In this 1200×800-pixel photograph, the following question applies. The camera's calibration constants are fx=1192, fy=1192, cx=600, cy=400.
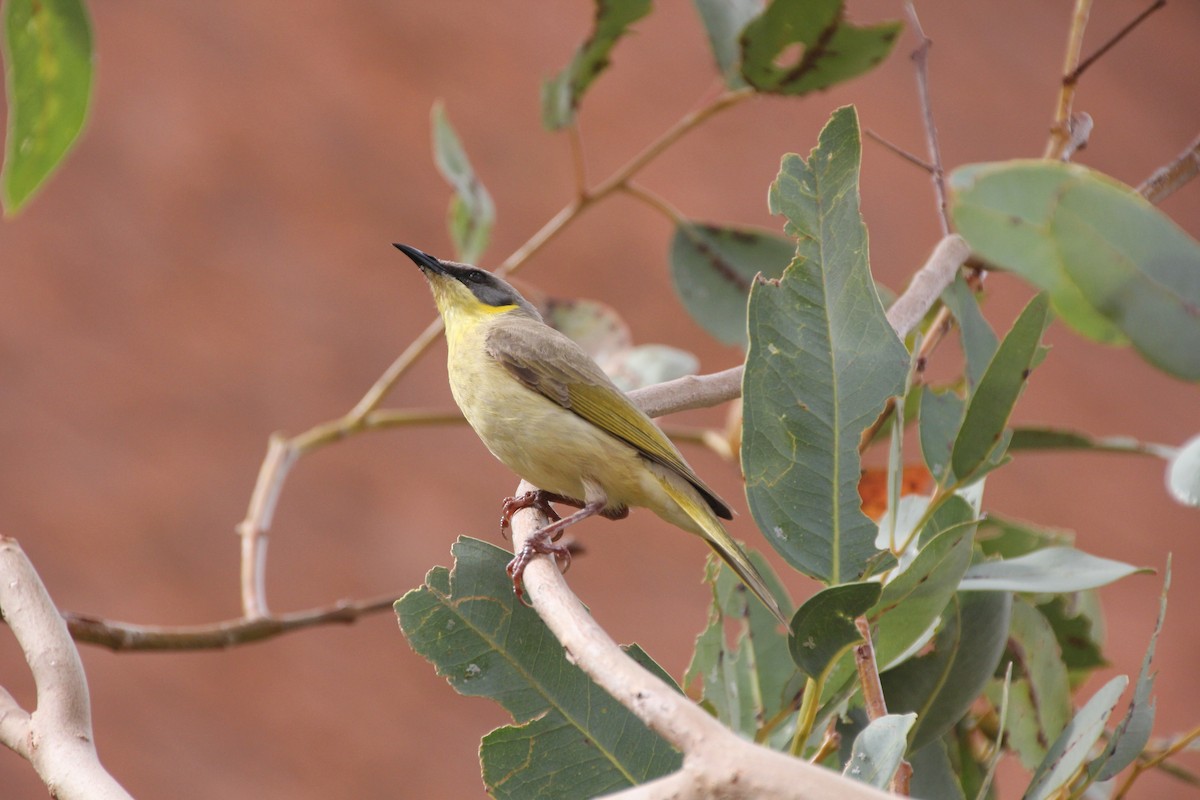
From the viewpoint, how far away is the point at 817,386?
1.48 m

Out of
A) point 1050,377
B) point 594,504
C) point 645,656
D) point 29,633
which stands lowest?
point 645,656

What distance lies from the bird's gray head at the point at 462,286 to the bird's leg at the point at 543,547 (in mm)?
719

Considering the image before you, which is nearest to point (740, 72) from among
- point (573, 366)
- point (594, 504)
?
point (573, 366)

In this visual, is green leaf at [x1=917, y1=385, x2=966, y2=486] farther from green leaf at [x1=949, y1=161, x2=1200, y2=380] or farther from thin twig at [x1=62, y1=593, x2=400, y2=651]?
thin twig at [x1=62, y1=593, x2=400, y2=651]

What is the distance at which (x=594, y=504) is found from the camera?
219 centimetres

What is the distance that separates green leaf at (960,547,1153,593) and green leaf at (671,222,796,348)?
122cm

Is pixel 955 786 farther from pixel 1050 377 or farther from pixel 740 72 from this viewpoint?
pixel 1050 377

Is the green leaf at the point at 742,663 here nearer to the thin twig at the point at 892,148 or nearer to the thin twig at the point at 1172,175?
the thin twig at the point at 892,148

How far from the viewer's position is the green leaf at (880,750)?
1198 mm

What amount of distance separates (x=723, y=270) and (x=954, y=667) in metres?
1.36

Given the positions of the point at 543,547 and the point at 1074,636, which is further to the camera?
the point at 1074,636

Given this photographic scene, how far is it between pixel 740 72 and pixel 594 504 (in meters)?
0.92

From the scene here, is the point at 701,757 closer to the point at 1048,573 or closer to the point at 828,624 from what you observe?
the point at 828,624

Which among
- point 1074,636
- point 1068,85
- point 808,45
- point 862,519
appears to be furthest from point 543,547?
point 808,45
